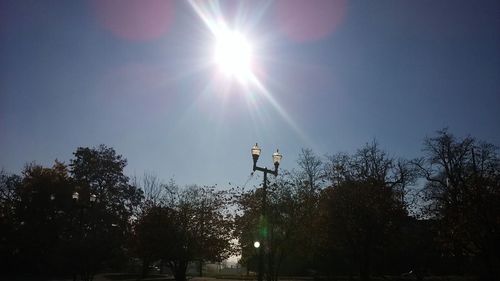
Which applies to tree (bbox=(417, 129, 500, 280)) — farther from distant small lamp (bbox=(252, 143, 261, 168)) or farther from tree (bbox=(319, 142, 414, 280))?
distant small lamp (bbox=(252, 143, 261, 168))

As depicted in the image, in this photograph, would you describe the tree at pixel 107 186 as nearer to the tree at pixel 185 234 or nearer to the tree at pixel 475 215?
the tree at pixel 185 234

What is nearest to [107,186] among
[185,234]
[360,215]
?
[185,234]

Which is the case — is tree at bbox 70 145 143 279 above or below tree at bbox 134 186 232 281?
above

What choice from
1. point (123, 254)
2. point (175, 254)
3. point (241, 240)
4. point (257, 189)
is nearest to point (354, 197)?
point (257, 189)

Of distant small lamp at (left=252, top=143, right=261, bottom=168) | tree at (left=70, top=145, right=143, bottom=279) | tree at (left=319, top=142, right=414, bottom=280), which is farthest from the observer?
tree at (left=70, top=145, right=143, bottom=279)

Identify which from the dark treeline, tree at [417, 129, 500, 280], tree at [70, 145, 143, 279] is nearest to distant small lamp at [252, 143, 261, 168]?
the dark treeline

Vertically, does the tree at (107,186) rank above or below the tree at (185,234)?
above

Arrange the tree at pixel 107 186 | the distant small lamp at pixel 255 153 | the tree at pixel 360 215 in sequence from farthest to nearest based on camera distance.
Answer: the tree at pixel 107 186 < the tree at pixel 360 215 < the distant small lamp at pixel 255 153

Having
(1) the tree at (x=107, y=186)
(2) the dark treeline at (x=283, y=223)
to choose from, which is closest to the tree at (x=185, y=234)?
(2) the dark treeline at (x=283, y=223)

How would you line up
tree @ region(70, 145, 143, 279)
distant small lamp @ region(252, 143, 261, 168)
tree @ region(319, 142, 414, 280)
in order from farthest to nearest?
tree @ region(70, 145, 143, 279) < tree @ region(319, 142, 414, 280) < distant small lamp @ region(252, 143, 261, 168)

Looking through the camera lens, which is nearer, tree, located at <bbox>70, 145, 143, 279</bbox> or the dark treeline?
the dark treeline

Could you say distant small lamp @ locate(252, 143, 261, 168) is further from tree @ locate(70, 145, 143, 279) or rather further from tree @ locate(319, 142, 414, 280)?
tree @ locate(70, 145, 143, 279)

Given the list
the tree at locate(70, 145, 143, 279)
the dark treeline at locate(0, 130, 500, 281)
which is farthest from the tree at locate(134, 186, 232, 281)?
the tree at locate(70, 145, 143, 279)

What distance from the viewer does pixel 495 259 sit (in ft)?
101
